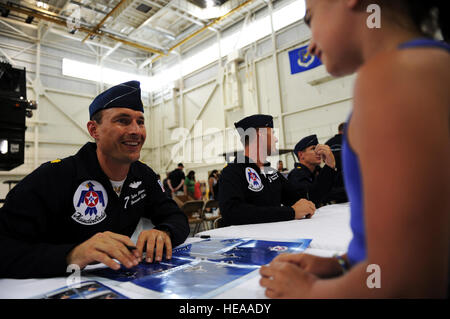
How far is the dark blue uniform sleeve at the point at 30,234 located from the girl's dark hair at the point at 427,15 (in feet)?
3.31

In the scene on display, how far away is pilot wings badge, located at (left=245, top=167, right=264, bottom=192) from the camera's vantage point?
1892mm

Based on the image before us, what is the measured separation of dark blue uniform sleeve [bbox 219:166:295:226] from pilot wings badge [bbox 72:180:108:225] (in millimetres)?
774

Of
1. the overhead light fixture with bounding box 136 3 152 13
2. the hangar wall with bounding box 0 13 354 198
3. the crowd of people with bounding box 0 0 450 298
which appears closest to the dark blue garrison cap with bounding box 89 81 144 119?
the crowd of people with bounding box 0 0 450 298

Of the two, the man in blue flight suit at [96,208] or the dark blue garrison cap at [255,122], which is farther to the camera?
the dark blue garrison cap at [255,122]

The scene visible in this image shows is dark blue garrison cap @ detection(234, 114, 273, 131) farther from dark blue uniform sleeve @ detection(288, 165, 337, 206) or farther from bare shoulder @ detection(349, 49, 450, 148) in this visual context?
bare shoulder @ detection(349, 49, 450, 148)

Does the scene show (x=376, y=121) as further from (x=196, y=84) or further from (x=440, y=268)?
(x=196, y=84)

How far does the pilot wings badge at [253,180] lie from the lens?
1.89m

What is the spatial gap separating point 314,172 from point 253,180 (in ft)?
4.65

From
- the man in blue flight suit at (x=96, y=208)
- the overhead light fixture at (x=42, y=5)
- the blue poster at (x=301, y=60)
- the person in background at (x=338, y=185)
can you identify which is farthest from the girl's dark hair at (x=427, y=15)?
the overhead light fixture at (x=42, y=5)

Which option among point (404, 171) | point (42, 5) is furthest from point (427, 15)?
point (42, 5)

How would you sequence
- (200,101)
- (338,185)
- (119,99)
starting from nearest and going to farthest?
1. (119,99)
2. (338,185)
3. (200,101)

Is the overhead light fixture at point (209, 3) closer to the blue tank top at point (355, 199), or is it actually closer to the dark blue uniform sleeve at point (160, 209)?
the dark blue uniform sleeve at point (160, 209)

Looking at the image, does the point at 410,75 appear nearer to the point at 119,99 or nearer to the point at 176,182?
the point at 119,99

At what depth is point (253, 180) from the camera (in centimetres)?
192
